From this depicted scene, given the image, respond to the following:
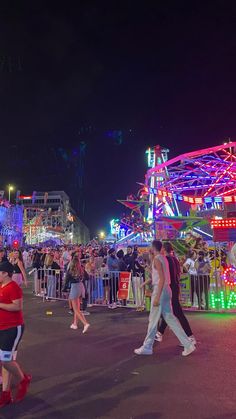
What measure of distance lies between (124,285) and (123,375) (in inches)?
257

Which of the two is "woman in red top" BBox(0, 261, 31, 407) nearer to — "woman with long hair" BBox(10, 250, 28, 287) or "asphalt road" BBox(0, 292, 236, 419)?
"asphalt road" BBox(0, 292, 236, 419)

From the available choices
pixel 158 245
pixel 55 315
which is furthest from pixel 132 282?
pixel 158 245

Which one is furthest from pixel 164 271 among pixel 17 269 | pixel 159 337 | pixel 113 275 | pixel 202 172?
pixel 202 172

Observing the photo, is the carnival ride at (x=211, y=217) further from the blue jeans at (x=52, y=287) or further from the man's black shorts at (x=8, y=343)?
the man's black shorts at (x=8, y=343)

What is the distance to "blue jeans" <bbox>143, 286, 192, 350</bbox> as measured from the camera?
6461 mm

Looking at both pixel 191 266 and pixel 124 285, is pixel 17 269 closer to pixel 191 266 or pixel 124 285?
pixel 124 285

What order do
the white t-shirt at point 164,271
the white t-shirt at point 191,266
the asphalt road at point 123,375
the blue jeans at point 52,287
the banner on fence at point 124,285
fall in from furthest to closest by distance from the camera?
the blue jeans at point 52,287
the banner on fence at point 124,285
the white t-shirt at point 191,266
the white t-shirt at point 164,271
the asphalt road at point 123,375

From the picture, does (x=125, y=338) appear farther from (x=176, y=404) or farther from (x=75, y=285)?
(x=176, y=404)

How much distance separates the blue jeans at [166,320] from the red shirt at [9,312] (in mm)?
2592

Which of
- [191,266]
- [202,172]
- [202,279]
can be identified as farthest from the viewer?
[202,172]

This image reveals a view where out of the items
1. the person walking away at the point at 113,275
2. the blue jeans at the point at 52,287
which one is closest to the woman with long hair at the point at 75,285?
the person walking away at the point at 113,275

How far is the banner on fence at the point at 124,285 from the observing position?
39.2 ft

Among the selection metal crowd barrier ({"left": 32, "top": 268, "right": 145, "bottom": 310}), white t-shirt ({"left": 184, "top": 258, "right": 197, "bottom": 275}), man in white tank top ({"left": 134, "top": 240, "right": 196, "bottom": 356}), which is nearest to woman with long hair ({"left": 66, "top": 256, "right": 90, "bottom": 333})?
metal crowd barrier ({"left": 32, "top": 268, "right": 145, "bottom": 310})

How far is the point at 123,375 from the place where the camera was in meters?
5.52
